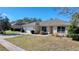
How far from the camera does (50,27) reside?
16453 mm

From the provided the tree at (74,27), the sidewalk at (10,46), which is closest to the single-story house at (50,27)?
the tree at (74,27)

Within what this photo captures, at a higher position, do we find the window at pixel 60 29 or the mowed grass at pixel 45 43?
the window at pixel 60 29

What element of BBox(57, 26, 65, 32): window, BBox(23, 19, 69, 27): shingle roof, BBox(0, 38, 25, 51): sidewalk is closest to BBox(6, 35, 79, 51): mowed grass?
BBox(0, 38, 25, 51): sidewalk

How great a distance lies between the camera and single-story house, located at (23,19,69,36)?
16406mm

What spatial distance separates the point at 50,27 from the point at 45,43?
38 cm

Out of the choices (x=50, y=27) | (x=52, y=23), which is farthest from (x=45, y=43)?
(x=52, y=23)

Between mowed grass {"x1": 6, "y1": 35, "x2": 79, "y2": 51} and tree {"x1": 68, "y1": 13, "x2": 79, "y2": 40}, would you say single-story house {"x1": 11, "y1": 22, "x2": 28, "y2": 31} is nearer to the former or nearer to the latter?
mowed grass {"x1": 6, "y1": 35, "x2": 79, "y2": 51}

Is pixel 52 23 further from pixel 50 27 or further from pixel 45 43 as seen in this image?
pixel 45 43

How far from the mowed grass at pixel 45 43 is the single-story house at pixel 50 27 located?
0.15 metres

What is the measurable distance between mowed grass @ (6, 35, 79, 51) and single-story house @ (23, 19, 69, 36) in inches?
5.8

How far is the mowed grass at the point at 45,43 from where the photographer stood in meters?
16.4

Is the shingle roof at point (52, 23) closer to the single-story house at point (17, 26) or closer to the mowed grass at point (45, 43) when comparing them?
the single-story house at point (17, 26)
